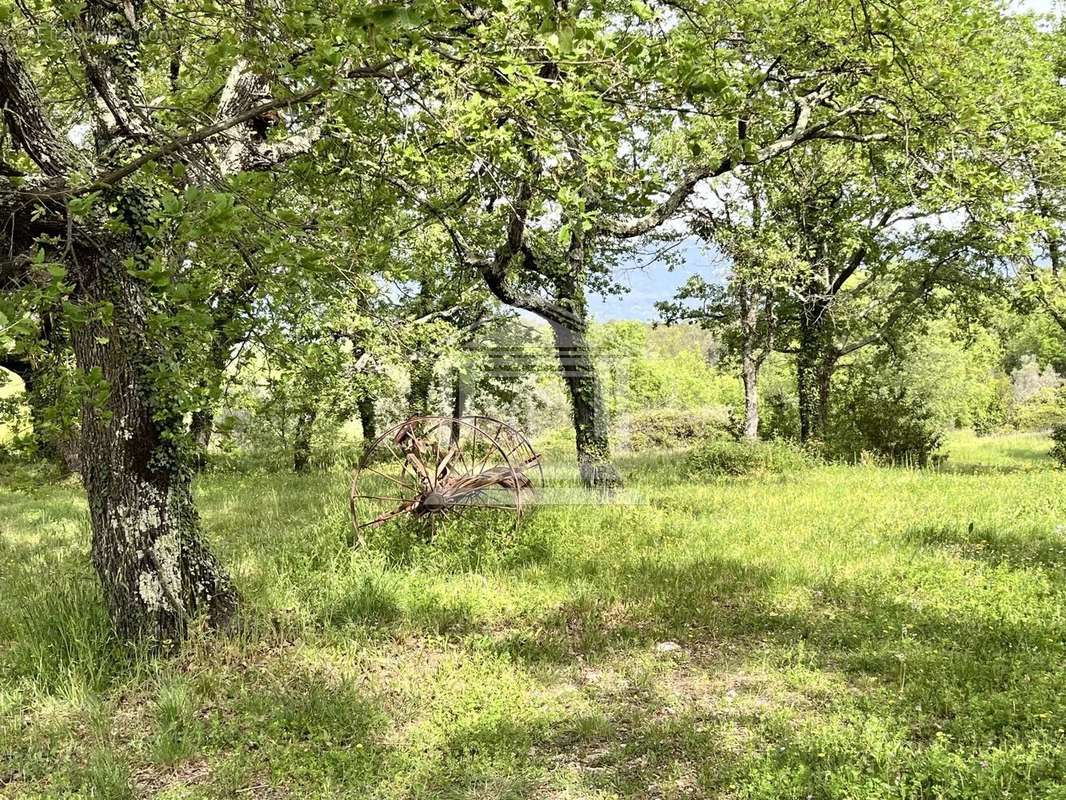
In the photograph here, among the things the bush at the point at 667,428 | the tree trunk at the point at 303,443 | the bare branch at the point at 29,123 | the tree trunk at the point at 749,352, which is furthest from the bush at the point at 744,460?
the bush at the point at 667,428

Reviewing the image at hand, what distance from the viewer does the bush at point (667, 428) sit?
27562 mm

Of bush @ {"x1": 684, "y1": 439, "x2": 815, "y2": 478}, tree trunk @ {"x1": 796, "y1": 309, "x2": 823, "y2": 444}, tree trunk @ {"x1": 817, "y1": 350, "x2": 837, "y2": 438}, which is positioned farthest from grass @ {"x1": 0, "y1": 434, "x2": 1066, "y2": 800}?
tree trunk @ {"x1": 817, "y1": 350, "x2": 837, "y2": 438}

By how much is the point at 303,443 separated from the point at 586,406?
9.08 meters

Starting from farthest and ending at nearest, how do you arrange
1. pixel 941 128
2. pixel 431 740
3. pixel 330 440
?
pixel 330 440 < pixel 941 128 < pixel 431 740

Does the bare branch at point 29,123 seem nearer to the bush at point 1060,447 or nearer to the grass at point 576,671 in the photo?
the grass at point 576,671

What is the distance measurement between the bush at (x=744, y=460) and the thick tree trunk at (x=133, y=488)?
33.4 feet

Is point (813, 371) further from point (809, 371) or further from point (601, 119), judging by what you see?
point (601, 119)

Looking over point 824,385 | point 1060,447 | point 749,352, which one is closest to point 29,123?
point 749,352

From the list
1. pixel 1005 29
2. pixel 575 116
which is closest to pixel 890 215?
pixel 1005 29

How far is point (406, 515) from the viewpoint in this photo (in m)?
8.02

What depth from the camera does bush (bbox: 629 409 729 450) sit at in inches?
1085

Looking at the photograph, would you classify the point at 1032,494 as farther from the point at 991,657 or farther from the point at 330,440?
the point at 330,440

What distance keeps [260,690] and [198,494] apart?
9.53m

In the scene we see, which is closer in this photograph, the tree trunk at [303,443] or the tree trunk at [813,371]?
the tree trunk at [303,443]
